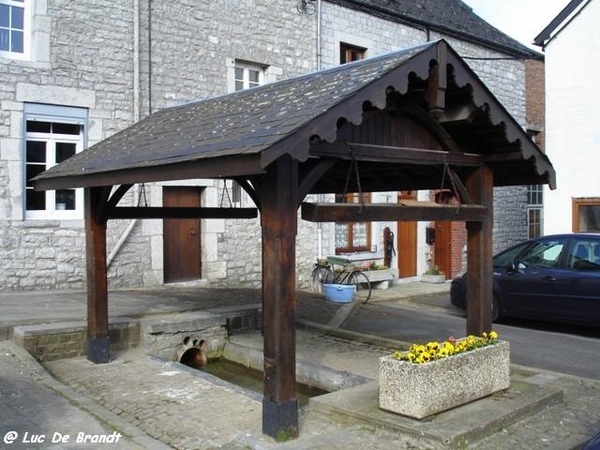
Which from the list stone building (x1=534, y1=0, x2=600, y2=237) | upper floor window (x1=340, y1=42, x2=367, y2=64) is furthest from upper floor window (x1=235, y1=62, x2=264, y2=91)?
stone building (x1=534, y1=0, x2=600, y2=237)

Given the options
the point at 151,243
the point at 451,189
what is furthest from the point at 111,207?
the point at 151,243

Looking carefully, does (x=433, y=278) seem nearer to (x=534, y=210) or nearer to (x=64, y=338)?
(x=534, y=210)

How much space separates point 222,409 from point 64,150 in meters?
7.20

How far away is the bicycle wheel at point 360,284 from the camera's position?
12988 mm

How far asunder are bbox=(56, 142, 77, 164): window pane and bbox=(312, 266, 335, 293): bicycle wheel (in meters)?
5.55

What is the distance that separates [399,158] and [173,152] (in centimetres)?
192

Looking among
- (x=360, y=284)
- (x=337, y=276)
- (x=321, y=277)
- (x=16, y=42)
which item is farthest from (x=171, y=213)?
(x=360, y=284)

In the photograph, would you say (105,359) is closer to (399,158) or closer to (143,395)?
(143,395)

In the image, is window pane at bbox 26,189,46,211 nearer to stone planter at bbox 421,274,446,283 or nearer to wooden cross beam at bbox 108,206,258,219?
wooden cross beam at bbox 108,206,258,219

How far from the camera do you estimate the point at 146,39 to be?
12.1 meters

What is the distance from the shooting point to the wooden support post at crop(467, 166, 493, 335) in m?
6.24

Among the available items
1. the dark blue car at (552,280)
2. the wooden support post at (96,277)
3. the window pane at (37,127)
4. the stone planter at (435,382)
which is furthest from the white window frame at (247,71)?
the stone planter at (435,382)

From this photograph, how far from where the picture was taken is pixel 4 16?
10906 mm

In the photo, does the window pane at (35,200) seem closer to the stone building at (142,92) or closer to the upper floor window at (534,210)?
the stone building at (142,92)
